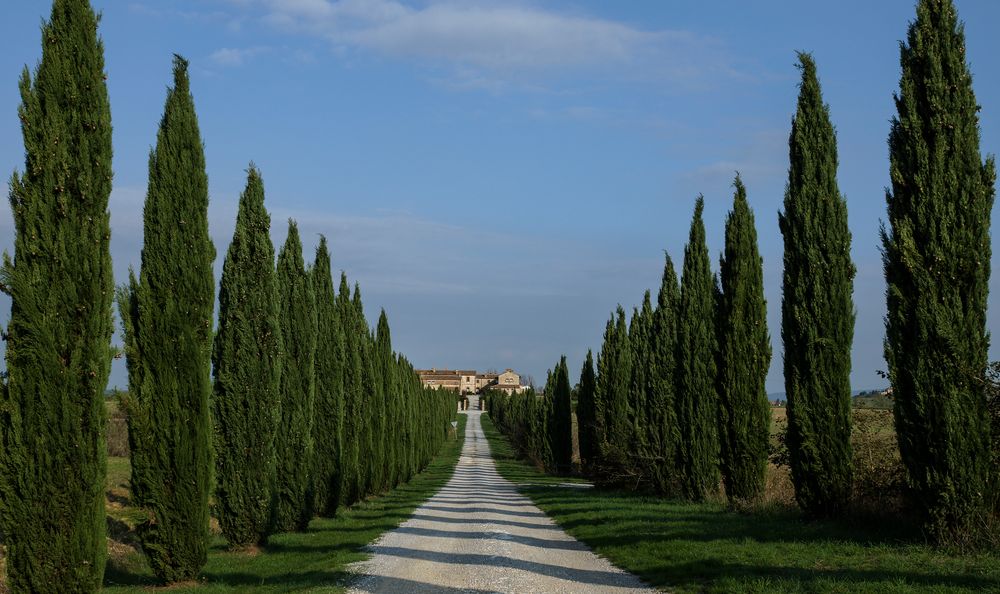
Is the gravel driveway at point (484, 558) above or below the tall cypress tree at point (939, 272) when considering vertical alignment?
below

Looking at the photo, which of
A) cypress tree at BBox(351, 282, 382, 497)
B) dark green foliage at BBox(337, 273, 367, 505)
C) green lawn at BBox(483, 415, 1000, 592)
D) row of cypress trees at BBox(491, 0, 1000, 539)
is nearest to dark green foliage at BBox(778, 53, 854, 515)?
row of cypress trees at BBox(491, 0, 1000, 539)

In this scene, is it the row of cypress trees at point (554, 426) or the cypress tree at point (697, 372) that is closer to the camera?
the cypress tree at point (697, 372)

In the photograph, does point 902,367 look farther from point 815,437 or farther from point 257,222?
point 257,222

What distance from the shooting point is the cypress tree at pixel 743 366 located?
59.2 feet

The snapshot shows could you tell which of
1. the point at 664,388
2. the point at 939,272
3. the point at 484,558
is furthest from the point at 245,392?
the point at 664,388

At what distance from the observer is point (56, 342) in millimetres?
8398

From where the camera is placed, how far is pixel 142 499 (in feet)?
34.1

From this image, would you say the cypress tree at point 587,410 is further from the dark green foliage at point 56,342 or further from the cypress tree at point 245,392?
the dark green foliage at point 56,342

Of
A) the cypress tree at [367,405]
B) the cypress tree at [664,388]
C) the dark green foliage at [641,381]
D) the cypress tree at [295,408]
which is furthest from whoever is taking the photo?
the cypress tree at [367,405]

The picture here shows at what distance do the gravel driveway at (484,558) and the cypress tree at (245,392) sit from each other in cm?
217

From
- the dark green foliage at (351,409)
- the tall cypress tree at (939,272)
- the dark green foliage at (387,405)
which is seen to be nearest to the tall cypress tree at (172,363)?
the tall cypress tree at (939,272)

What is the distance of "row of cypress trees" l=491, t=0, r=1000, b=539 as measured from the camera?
10352mm

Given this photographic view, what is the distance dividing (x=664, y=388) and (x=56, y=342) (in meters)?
17.7

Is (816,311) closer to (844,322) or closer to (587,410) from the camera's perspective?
(844,322)
